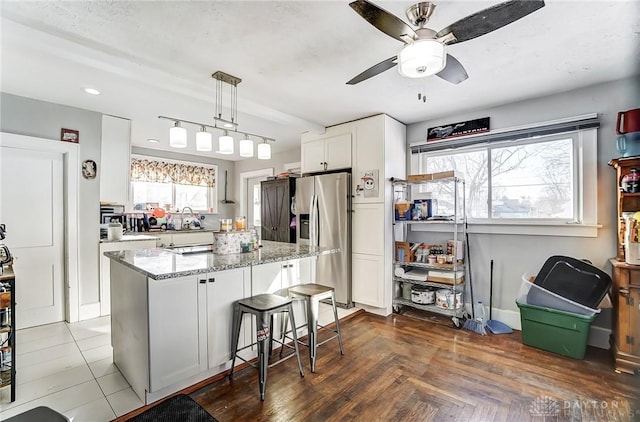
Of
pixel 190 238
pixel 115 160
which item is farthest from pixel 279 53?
pixel 190 238

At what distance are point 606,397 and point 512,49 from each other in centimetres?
247

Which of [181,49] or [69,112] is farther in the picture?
[69,112]

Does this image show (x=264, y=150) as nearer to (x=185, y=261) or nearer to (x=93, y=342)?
(x=185, y=261)

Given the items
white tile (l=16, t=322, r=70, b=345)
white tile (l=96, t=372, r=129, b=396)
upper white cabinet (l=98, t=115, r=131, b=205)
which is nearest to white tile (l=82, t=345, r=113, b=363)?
white tile (l=96, t=372, r=129, b=396)

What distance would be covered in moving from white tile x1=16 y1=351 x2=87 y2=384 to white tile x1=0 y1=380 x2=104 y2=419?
1.14 feet

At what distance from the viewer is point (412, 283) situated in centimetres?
365

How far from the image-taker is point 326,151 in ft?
13.5

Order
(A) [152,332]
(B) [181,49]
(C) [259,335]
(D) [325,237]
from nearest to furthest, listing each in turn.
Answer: (A) [152,332]
(C) [259,335]
(B) [181,49]
(D) [325,237]

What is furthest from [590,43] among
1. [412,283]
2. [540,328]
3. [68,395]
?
[68,395]

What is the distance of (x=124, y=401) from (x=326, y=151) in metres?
3.28

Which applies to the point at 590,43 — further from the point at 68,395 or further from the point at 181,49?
the point at 68,395

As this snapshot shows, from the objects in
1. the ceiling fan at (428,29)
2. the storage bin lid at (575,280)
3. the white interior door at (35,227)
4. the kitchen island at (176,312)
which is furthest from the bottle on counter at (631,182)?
the white interior door at (35,227)

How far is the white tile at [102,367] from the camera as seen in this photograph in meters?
2.29

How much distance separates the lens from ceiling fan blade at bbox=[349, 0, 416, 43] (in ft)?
4.29
